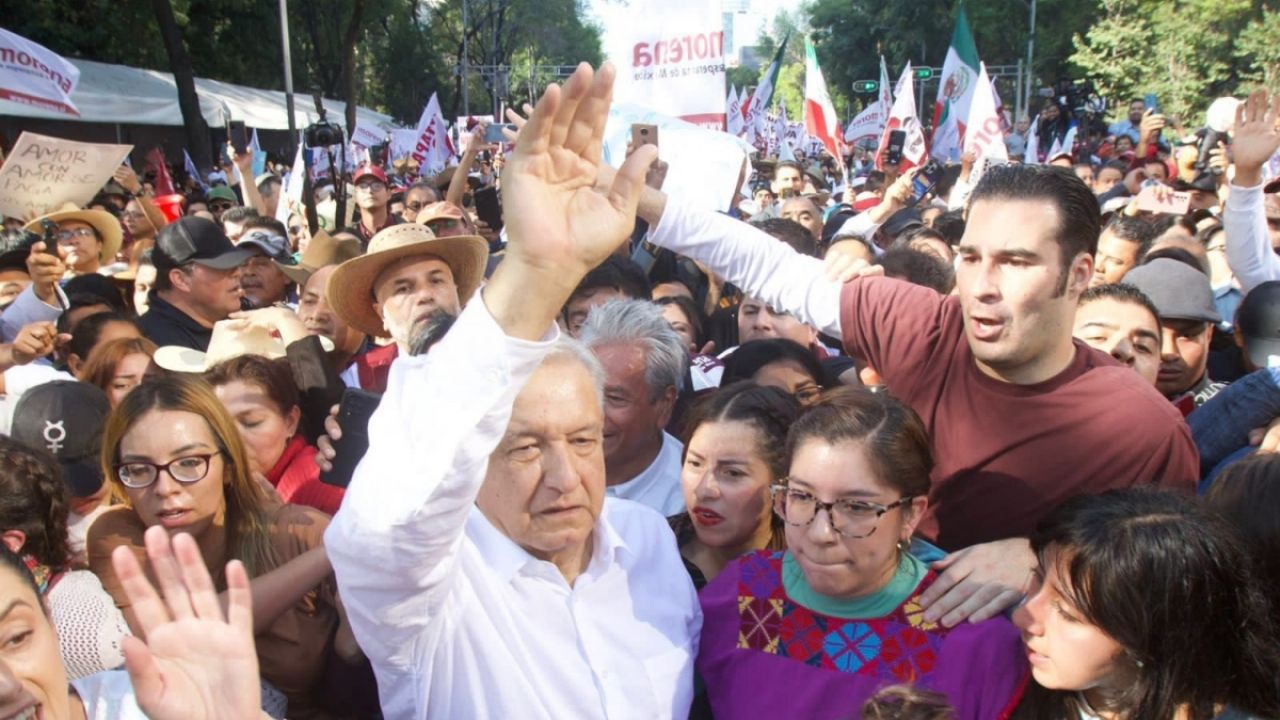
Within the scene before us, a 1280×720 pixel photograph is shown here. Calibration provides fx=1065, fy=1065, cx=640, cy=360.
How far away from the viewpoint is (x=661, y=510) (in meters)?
3.27

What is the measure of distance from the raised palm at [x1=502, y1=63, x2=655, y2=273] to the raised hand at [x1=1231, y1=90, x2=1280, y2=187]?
11.9ft

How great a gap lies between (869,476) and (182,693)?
1318 mm

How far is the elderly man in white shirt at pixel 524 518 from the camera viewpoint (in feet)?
5.04

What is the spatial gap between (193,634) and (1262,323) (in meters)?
3.75

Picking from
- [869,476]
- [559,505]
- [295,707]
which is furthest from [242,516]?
[869,476]

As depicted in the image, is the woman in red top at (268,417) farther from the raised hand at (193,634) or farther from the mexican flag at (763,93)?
the mexican flag at (763,93)

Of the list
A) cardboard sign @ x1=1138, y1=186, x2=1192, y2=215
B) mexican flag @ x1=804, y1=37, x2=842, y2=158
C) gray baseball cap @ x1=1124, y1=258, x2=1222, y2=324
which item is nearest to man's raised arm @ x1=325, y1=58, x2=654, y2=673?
gray baseball cap @ x1=1124, y1=258, x2=1222, y2=324

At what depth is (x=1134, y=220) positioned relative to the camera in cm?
536

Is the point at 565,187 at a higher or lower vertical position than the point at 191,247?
higher

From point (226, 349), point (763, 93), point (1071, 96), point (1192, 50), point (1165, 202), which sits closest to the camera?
point (226, 349)

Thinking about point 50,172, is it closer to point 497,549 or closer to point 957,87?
point 497,549

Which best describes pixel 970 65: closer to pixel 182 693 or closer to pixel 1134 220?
pixel 1134 220

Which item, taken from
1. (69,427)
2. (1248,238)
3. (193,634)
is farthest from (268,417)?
(1248,238)

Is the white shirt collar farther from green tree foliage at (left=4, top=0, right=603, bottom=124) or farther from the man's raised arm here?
green tree foliage at (left=4, top=0, right=603, bottom=124)
